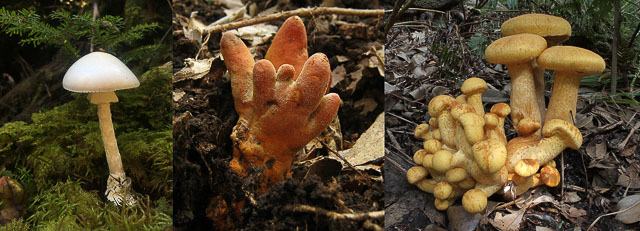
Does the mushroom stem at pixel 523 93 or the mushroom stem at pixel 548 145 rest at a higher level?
the mushroom stem at pixel 523 93

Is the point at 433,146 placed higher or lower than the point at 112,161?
higher

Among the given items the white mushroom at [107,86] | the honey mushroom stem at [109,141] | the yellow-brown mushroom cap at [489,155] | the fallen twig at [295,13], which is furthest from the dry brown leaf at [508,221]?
the honey mushroom stem at [109,141]

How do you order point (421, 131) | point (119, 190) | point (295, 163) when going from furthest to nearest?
point (119, 190) → point (421, 131) → point (295, 163)

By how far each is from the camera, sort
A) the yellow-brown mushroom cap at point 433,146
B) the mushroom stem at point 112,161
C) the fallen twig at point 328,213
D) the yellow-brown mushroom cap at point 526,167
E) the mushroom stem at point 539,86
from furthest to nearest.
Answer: the mushroom stem at point 112,161, the mushroom stem at point 539,86, the yellow-brown mushroom cap at point 433,146, the yellow-brown mushroom cap at point 526,167, the fallen twig at point 328,213

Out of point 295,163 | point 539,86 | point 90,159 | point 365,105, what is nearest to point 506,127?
point 539,86

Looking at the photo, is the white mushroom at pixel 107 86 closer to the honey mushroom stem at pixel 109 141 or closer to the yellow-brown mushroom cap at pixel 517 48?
the honey mushroom stem at pixel 109 141

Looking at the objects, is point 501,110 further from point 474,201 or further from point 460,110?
point 474,201

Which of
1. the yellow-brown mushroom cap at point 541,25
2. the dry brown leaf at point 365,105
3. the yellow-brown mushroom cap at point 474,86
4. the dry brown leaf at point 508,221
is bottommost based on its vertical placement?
the dry brown leaf at point 508,221
